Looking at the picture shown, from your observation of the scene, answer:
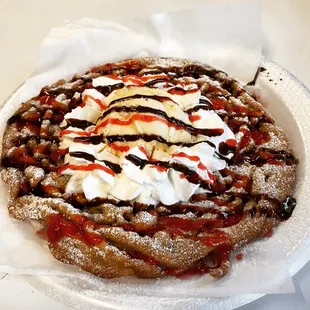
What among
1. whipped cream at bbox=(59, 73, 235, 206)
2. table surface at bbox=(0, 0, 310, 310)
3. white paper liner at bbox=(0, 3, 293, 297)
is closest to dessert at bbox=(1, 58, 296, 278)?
whipped cream at bbox=(59, 73, 235, 206)

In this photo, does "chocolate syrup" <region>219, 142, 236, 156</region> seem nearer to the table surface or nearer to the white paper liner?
the white paper liner

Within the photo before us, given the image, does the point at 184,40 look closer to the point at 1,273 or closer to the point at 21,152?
the point at 21,152

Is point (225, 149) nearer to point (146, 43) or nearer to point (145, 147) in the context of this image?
point (145, 147)

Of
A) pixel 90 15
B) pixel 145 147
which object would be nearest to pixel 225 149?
pixel 145 147

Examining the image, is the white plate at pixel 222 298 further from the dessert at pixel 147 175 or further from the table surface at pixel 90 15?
the table surface at pixel 90 15

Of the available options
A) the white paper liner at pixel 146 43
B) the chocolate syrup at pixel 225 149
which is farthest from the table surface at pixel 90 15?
the chocolate syrup at pixel 225 149

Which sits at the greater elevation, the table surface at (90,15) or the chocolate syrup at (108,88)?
the chocolate syrup at (108,88)

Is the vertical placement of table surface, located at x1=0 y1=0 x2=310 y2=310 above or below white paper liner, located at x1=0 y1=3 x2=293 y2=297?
below
